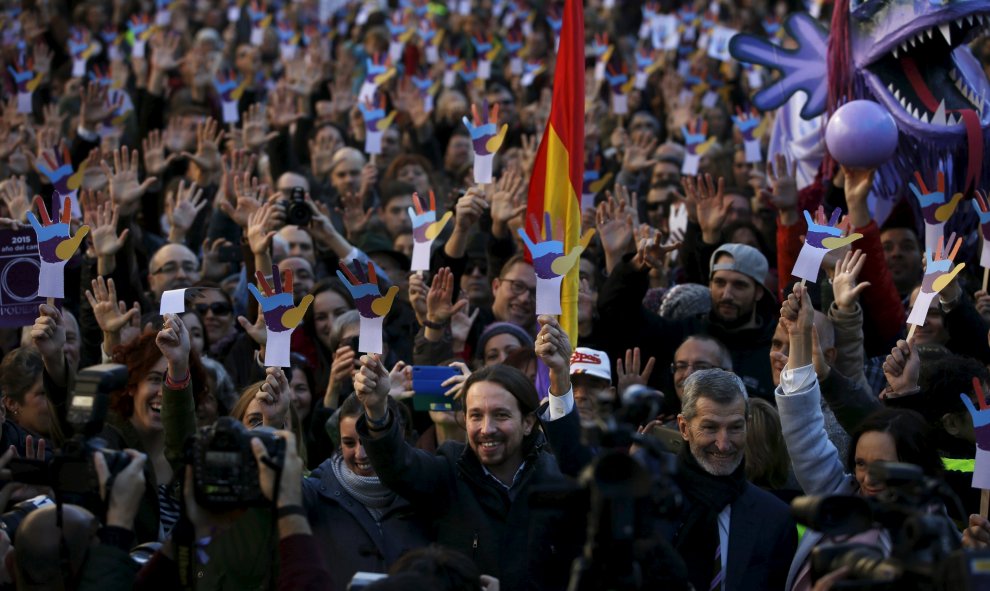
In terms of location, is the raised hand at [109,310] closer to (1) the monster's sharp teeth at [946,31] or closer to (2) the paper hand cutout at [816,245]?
(2) the paper hand cutout at [816,245]

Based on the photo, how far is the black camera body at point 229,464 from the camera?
4098 mm

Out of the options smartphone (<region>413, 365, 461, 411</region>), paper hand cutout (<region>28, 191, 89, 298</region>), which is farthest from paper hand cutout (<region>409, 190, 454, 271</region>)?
paper hand cutout (<region>28, 191, 89, 298</region>)

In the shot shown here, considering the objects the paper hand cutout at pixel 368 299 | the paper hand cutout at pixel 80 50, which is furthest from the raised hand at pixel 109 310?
the paper hand cutout at pixel 80 50

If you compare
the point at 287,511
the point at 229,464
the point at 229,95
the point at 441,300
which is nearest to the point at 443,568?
the point at 287,511

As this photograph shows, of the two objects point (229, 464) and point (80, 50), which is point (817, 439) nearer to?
point (229, 464)

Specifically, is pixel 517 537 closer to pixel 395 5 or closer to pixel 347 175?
pixel 347 175

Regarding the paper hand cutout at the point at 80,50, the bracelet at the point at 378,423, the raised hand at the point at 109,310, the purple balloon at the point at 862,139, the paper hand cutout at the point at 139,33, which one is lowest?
the bracelet at the point at 378,423

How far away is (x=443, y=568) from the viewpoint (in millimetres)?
3924

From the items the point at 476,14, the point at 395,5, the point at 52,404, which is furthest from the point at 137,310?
the point at 395,5

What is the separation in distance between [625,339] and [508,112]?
5.90 m

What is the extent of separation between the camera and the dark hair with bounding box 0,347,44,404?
6.09 m

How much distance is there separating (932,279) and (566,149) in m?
1.92

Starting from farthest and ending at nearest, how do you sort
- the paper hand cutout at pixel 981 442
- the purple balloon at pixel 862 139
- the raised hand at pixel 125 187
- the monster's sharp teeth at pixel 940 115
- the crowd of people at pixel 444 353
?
the raised hand at pixel 125 187
the monster's sharp teeth at pixel 940 115
the purple balloon at pixel 862 139
the paper hand cutout at pixel 981 442
the crowd of people at pixel 444 353

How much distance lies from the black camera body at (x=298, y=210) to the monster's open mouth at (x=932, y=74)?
3331 millimetres
